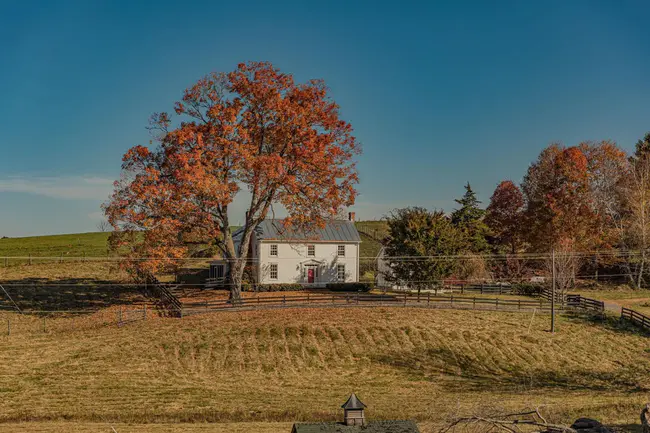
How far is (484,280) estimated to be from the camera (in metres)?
56.9

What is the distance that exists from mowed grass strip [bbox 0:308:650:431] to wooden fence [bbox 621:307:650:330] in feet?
7.09

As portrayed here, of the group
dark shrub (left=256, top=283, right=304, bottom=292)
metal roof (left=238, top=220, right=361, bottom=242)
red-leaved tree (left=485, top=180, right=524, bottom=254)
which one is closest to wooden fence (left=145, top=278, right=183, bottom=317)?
dark shrub (left=256, top=283, right=304, bottom=292)

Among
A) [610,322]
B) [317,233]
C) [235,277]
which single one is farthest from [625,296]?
[235,277]

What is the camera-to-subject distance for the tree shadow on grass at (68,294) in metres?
45.1

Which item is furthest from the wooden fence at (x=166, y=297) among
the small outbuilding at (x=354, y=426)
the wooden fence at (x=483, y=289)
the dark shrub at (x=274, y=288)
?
the small outbuilding at (x=354, y=426)

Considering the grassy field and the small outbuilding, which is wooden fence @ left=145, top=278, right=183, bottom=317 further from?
the grassy field

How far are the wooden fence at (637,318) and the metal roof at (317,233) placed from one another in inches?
932

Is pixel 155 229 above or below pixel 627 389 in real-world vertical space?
above

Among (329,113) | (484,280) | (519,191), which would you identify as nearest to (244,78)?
(329,113)

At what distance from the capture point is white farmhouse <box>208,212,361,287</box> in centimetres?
5306

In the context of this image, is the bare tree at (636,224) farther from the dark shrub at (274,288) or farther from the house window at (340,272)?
the dark shrub at (274,288)

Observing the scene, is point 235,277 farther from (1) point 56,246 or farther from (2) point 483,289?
(1) point 56,246

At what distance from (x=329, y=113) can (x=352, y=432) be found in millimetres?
32652

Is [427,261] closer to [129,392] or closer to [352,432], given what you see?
[129,392]
